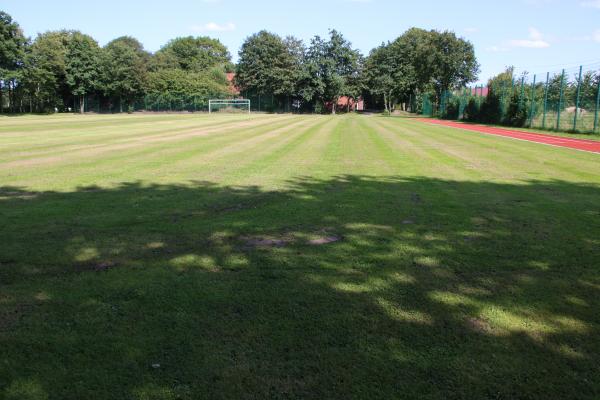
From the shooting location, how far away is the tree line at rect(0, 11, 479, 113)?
6031 cm

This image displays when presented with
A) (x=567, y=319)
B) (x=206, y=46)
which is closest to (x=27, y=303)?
(x=567, y=319)

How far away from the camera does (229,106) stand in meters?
78.6

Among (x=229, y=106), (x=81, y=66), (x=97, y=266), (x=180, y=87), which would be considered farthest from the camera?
(x=180, y=87)

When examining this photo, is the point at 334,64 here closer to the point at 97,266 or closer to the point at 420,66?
the point at 420,66

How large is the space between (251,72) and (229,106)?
34.5 feet

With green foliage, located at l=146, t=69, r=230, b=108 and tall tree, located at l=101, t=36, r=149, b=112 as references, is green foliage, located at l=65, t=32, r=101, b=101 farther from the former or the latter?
green foliage, located at l=146, t=69, r=230, b=108

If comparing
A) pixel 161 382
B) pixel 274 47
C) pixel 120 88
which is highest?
pixel 274 47

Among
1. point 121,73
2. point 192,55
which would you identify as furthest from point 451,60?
point 192,55

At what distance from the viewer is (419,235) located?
537 cm

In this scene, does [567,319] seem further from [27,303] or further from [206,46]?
[206,46]

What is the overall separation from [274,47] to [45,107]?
39.3 meters

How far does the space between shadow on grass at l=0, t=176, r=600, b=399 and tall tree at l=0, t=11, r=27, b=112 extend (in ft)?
203

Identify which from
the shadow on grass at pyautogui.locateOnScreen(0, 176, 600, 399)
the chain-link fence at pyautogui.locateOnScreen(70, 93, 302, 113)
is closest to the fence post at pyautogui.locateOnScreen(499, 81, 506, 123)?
the shadow on grass at pyautogui.locateOnScreen(0, 176, 600, 399)

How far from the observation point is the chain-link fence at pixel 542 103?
24.2 metres
